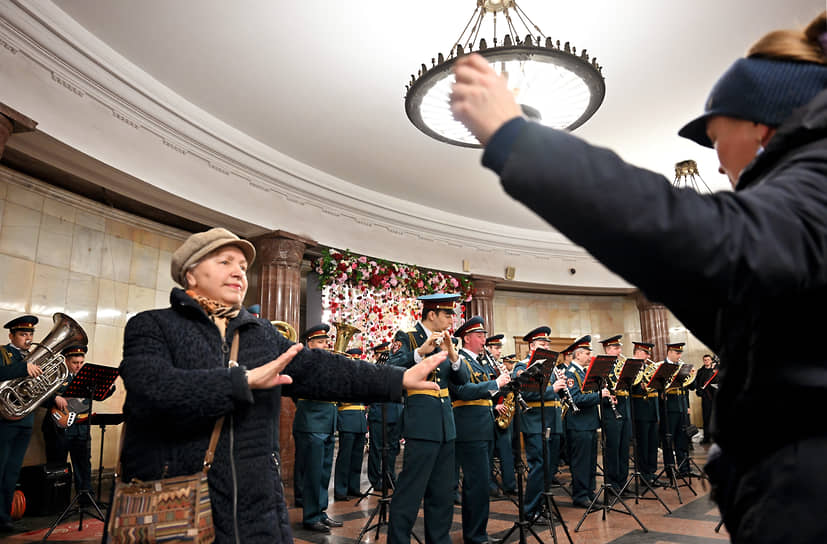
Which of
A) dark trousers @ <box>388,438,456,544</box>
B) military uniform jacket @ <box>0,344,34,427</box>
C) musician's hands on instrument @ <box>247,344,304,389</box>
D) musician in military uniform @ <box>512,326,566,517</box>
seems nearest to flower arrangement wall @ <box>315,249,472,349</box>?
musician in military uniform @ <box>512,326,566,517</box>

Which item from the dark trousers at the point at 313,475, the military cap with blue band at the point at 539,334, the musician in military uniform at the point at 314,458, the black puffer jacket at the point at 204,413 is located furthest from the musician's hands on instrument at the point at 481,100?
the military cap with blue band at the point at 539,334

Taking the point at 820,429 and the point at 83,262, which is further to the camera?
the point at 83,262

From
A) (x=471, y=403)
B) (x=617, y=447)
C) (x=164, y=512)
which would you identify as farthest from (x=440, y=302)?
(x=617, y=447)

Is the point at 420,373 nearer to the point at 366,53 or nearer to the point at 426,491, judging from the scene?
the point at 426,491

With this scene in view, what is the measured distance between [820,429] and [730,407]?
0.35 feet

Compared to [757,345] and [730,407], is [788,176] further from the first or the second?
[730,407]

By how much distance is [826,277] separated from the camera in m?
0.68

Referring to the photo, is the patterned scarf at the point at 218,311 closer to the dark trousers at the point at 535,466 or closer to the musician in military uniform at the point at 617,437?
the dark trousers at the point at 535,466

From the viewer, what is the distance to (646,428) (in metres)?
7.59

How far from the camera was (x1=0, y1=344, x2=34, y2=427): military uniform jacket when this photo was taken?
17.2 ft

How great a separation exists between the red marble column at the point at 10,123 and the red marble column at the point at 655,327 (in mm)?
13188

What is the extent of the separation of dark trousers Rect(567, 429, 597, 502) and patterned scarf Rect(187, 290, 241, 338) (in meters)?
5.33

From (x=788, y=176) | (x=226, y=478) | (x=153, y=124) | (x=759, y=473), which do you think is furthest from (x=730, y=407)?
(x=153, y=124)

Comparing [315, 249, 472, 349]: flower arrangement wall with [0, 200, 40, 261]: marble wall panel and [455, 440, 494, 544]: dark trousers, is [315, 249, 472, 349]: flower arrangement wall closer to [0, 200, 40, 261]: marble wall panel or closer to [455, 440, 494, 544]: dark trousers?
[0, 200, 40, 261]: marble wall panel
